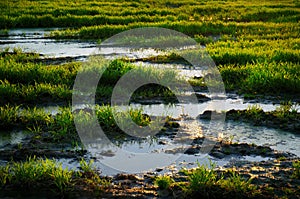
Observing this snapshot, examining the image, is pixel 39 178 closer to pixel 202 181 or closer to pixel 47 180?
pixel 47 180

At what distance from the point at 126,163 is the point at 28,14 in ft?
55.3

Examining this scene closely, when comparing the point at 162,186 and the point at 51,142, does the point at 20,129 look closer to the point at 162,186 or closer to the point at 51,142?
the point at 51,142

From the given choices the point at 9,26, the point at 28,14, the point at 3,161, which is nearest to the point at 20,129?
the point at 3,161

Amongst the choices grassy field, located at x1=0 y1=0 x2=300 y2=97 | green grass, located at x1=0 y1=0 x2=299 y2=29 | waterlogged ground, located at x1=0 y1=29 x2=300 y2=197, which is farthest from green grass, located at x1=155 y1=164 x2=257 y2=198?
green grass, located at x1=0 y1=0 x2=299 y2=29

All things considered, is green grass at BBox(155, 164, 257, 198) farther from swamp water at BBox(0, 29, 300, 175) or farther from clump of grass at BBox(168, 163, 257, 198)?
swamp water at BBox(0, 29, 300, 175)

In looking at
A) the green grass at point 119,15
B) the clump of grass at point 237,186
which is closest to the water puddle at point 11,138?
the clump of grass at point 237,186

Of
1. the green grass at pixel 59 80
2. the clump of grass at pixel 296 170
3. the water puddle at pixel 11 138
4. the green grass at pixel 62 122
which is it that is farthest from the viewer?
the green grass at pixel 59 80

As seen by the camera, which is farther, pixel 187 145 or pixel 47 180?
pixel 187 145

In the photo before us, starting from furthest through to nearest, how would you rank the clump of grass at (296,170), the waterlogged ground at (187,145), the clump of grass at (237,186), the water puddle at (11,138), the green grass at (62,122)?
the green grass at (62,122) < the water puddle at (11,138) < the waterlogged ground at (187,145) < the clump of grass at (296,170) < the clump of grass at (237,186)

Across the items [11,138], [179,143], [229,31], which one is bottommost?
[11,138]

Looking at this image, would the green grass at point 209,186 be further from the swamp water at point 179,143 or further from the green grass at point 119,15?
the green grass at point 119,15

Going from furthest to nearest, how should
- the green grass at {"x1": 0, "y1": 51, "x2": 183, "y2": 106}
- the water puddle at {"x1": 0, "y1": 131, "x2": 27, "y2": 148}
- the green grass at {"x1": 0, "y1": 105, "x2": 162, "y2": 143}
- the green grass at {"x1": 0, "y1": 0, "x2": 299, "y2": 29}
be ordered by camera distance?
the green grass at {"x1": 0, "y1": 0, "x2": 299, "y2": 29} < the green grass at {"x1": 0, "y1": 51, "x2": 183, "y2": 106} < the green grass at {"x1": 0, "y1": 105, "x2": 162, "y2": 143} < the water puddle at {"x1": 0, "y1": 131, "x2": 27, "y2": 148}

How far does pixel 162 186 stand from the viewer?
4.43 m

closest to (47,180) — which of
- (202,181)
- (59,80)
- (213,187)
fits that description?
(202,181)
